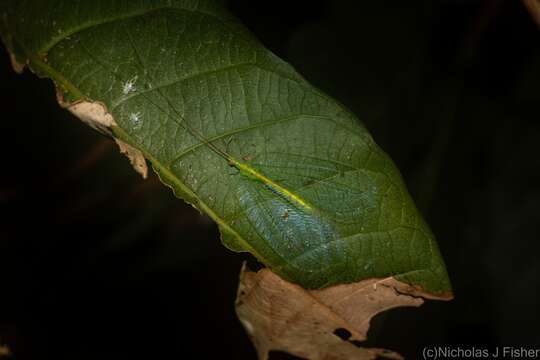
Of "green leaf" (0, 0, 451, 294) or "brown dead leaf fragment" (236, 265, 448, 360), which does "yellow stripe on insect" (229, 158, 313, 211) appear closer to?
"green leaf" (0, 0, 451, 294)

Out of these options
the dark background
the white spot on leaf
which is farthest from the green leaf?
the dark background

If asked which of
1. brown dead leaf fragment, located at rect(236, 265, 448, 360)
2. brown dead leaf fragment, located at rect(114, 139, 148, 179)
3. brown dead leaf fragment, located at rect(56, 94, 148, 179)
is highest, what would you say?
brown dead leaf fragment, located at rect(56, 94, 148, 179)

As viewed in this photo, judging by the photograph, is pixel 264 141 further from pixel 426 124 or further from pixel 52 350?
pixel 52 350

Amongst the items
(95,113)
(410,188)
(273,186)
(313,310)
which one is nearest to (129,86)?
(95,113)

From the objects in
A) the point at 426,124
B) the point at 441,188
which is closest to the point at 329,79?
the point at 426,124

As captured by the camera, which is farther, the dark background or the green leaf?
the dark background

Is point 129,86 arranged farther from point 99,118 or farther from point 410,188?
point 410,188

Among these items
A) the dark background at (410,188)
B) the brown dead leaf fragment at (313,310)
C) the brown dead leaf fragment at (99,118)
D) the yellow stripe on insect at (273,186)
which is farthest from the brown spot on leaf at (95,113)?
the dark background at (410,188)
